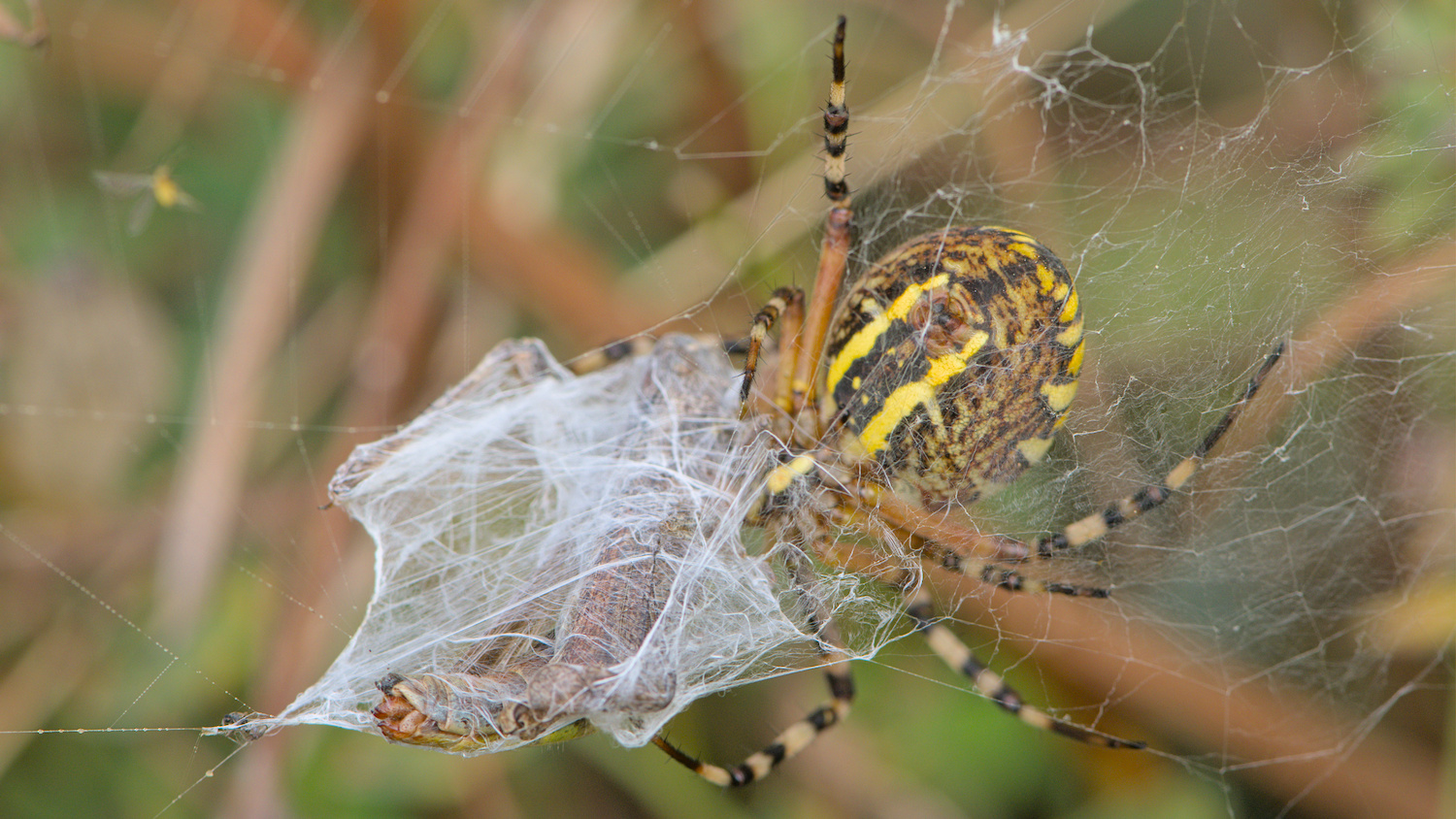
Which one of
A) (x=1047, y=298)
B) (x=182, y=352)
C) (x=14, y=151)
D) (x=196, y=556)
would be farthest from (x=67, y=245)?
(x=1047, y=298)

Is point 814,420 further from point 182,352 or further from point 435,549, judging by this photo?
point 182,352

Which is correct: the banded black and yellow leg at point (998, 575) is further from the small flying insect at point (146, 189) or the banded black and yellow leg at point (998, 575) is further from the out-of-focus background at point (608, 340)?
the small flying insect at point (146, 189)

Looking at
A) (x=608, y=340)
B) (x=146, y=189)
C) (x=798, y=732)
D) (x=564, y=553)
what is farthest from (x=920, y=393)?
(x=146, y=189)

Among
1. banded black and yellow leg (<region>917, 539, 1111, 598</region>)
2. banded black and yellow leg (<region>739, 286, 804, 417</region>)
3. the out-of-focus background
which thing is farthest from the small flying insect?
banded black and yellow leg (<region>917, 539, 1111, 598</region>)

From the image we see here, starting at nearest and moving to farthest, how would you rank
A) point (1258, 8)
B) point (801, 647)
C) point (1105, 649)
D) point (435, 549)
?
point (801, 647) < point (435, 549) < point (1105, 649) < point (1258, 8)

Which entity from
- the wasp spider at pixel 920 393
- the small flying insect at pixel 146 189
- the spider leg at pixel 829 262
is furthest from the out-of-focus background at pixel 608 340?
A: the spider leg at pixel 829 262

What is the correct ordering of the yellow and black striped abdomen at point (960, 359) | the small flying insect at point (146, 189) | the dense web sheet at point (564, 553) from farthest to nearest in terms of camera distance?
1. the small flying insect at point (146, 189)
2. the yellow and black striped abdomen at point (960, 359)
3. the dense web sheet at point (564, 553)
